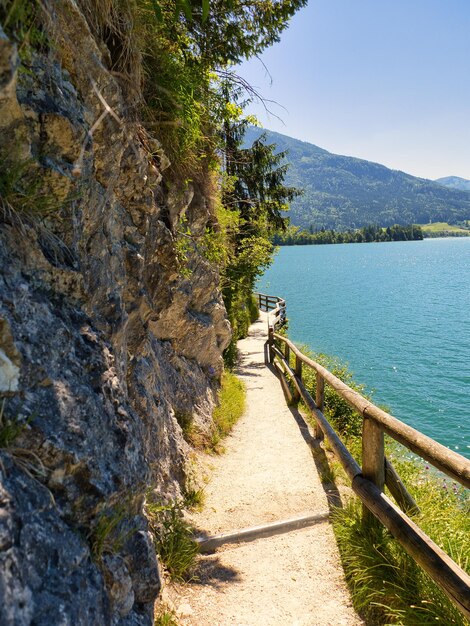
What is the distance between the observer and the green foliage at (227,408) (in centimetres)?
767

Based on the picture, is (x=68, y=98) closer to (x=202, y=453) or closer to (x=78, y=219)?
(x=78, y=219)

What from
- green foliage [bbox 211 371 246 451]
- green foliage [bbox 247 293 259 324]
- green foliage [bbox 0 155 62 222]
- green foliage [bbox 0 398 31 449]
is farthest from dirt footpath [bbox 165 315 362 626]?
green foliage [bbox 247 293 259 324]

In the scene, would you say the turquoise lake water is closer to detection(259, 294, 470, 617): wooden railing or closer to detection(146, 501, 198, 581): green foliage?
detection(259, 294, 470, 617): wooden railing

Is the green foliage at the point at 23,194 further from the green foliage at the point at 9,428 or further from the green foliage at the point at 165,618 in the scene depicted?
the green foliage at the point at 165,618

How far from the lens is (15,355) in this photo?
182 cm

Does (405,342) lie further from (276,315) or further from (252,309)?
(276,315)

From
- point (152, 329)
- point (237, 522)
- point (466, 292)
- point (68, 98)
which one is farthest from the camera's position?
point (466, 292)

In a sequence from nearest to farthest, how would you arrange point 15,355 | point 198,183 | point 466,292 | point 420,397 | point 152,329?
point 15,355, point 152,329, point 198,183, point 420,397, point 466,292

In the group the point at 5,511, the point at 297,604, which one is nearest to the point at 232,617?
the point at 297,604

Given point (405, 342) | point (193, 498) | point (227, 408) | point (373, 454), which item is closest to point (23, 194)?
point (373, 454)

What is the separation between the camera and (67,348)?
221cm

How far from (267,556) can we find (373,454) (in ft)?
5.26

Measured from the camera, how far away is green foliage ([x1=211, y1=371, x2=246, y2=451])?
767cm

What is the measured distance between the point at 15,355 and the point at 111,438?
0.83 m
